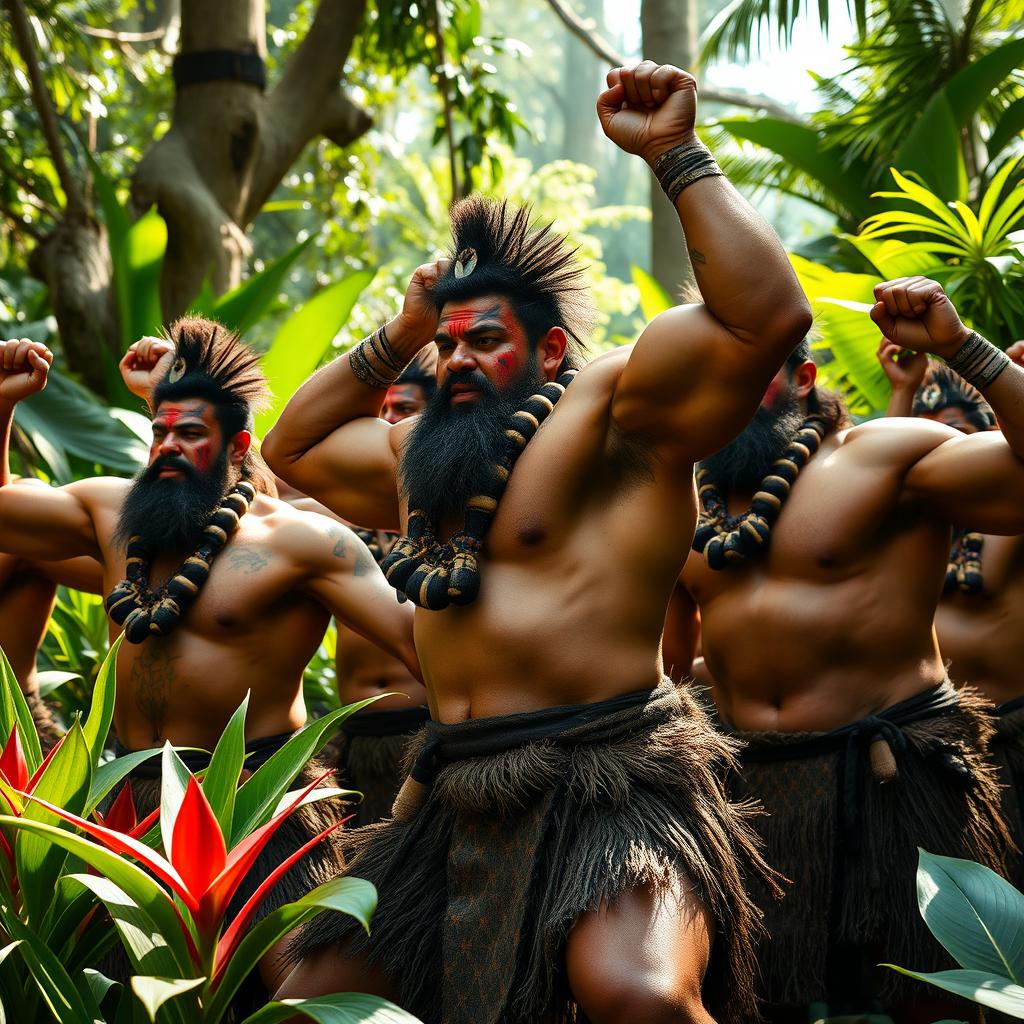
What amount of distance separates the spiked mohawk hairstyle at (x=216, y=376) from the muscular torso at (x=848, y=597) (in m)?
1.55

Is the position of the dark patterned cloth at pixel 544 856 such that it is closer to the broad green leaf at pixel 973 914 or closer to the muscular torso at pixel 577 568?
the muscular torso at pixel 577 568

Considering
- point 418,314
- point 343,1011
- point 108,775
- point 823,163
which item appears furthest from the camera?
point 823,163

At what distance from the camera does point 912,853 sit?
330 cm

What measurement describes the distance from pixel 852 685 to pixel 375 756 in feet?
5.38

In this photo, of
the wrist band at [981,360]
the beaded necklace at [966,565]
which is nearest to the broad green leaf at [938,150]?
the beaded necklace at [966,565]

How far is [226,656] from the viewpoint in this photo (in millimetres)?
3662

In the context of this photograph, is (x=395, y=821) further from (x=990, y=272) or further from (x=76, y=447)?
(x=76, y=447)

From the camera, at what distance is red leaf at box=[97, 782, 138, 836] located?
8.95ft

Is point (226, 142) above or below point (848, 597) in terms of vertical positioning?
above

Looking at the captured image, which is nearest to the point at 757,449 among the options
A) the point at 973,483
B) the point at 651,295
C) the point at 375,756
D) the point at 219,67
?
the point at 973,483

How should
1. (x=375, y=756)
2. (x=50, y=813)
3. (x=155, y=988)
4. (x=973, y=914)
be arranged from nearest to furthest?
(x=155, y=988) < (x=973, y=914) < (x=50, y=813) < (x=375, y=756)

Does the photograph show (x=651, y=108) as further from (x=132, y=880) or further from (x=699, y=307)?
(x=132, y=880)

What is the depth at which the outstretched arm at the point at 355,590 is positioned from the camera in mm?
3533

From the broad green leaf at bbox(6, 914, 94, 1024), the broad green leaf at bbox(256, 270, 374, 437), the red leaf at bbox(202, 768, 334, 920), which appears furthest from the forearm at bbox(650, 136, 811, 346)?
the broad green leaf at bbox(256, 270, 374, 437)
